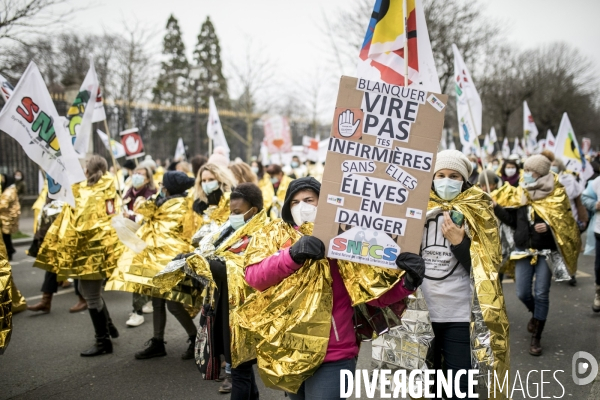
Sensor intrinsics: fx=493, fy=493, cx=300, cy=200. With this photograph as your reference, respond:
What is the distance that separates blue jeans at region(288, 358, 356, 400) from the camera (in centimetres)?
247

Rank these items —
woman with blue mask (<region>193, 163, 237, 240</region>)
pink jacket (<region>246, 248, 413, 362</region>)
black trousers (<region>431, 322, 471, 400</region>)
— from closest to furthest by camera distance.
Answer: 1. pink jacket (<region>246, 248, 413, 362</region>)
2. black trousers (<region>431, 322, 471, 400</region>)
3. woman with blue mask (<region>193, 163, 237, 240</region>)

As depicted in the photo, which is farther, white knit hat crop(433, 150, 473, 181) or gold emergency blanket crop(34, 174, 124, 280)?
gold emergency blanket crop(34, 174, 124, 280)

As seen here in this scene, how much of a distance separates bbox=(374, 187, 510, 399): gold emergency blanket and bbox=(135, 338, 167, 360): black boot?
2.74m

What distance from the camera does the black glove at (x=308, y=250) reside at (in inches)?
90.9

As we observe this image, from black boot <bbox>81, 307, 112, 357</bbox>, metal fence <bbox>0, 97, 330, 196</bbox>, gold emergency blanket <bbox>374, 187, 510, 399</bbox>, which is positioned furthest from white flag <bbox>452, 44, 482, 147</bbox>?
metal fence <bbox>0, 97, 330, 196</bbox>

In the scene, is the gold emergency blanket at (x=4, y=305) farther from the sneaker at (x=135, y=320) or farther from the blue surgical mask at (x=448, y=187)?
the blue surgical mask at (x=448, y=187)

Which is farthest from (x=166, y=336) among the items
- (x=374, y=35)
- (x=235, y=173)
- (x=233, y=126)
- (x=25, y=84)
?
(x=233, y=126)

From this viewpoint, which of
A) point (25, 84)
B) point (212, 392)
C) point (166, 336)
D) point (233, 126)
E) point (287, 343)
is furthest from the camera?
point (233, 126)

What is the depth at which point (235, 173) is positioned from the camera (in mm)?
5148

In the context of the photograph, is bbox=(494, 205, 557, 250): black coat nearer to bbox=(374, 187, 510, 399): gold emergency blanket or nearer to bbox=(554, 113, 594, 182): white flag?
bbox=(374, 187, 510, 399): gold emergency blanket

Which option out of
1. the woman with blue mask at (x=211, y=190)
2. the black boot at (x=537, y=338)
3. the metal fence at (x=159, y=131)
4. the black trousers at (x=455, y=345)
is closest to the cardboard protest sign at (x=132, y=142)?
the woman with blue mask at (x=211, y=190)

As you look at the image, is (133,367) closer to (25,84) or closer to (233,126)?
(25,84)

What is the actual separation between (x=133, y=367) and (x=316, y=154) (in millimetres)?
11807

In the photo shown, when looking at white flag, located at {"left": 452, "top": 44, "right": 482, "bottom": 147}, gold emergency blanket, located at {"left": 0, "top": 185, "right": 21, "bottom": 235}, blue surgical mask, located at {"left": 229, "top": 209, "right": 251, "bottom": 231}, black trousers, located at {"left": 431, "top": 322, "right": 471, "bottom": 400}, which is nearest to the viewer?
black trousers, located at {"left": 431, "top": 322, "right": 471, "bottom": 400}
